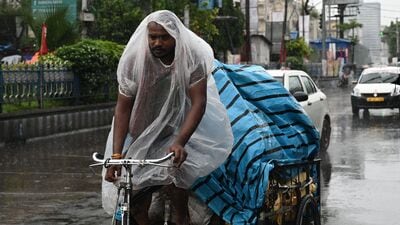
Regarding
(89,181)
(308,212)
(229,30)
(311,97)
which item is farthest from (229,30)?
(308,212)

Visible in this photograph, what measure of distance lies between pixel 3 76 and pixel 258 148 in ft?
40.6

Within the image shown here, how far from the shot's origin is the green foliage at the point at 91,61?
19531 millimetres

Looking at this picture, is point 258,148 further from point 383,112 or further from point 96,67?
point 383,112

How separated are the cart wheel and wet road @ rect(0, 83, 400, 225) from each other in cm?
203

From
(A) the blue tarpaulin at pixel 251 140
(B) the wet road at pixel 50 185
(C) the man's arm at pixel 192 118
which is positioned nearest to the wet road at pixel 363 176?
(A) the blue tarpaulin at pixel 251 140

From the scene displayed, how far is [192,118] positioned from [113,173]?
1.81ft

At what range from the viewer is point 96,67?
20031mm

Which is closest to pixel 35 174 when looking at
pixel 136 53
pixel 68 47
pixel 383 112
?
pixel 136 53

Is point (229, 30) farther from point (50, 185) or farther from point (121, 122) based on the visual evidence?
point (121, 122)

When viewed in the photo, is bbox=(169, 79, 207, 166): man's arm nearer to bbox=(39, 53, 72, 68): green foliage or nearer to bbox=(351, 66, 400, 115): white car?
bbox=(39, 53, 72, 68): green foliage

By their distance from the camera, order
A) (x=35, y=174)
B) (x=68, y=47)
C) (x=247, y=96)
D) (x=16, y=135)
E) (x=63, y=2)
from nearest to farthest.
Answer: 1. (x=247, y=96)
2. (x=35, y=174)
3. (x=16, y=135)
4. (x=68, y=47)
5. (x=63, y=2)

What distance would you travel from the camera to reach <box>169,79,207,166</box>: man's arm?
167 inches

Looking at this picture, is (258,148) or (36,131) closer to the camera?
(258,148)

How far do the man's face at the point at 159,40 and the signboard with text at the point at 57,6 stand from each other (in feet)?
58.4
